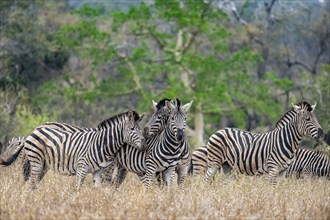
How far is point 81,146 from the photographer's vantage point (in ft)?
40.3

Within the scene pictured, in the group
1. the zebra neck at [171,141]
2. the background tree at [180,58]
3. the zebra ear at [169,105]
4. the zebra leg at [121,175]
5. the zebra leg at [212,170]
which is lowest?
the background tree at [180,58]

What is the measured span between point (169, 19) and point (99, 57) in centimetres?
317

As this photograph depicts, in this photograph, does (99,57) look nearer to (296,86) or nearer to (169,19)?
(169,19)

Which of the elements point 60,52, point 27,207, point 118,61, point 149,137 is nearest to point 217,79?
point 118,61

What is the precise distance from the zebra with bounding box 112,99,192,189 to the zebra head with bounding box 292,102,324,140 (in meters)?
2.22

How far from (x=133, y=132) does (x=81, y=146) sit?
2.97 feet

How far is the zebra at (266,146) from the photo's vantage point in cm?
1348

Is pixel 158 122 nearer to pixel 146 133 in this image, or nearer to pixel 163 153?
pixel 146 133

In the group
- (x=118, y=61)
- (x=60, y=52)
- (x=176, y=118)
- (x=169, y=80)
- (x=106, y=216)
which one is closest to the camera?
(x=106, y=216)

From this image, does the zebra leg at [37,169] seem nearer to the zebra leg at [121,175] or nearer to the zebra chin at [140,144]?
the zebra leg at [121,175]

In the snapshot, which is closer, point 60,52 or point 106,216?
point 106,216

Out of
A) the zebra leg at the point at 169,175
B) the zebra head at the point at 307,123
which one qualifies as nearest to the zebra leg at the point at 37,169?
the zebra leg at the point at 169,175

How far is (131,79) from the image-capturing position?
107 ft

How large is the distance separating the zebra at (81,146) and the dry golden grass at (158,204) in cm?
120
